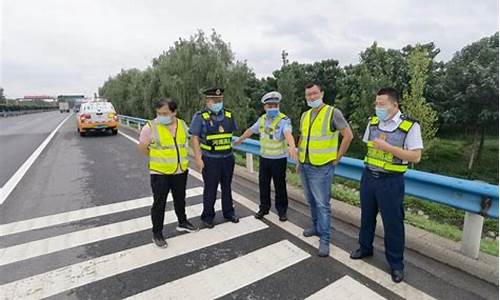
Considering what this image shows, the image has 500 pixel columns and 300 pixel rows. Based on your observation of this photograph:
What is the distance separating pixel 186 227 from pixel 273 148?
161 cm

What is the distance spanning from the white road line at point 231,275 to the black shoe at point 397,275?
88 cm

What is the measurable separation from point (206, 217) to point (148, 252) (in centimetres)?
99

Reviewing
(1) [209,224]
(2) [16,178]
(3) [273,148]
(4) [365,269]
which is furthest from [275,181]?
(2) [16,178]

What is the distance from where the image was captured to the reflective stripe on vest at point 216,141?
14.1 feet

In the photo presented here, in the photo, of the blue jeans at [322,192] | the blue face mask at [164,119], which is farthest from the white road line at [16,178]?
the blue jeans at [322,192]

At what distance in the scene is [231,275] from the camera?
318 centimetres

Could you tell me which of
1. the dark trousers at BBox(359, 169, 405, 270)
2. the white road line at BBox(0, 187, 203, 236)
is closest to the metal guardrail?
the dark trousers at BBox(359, 169, 405, 270)

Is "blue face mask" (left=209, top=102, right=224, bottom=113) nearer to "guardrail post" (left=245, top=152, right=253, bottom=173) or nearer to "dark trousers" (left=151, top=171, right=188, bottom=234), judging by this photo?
"dark trousers" (left=151, top=171, right=188, bottom=234)

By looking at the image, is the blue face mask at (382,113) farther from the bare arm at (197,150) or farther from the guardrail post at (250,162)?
the guardrail post at (250,162)

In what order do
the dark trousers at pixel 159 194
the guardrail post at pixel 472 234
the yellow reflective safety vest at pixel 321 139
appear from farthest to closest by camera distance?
the dark trousers at pixel 159 194, the yellow reflective safety vest at pixel 321 139, the guardrail post at pixel 472 234

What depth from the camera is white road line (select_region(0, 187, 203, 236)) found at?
447cm

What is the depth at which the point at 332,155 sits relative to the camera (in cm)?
369

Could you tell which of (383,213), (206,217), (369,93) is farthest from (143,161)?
(369,93)

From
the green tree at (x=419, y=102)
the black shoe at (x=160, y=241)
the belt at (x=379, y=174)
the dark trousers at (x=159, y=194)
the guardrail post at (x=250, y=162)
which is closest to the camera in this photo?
the belt at (x=379, y=174)
